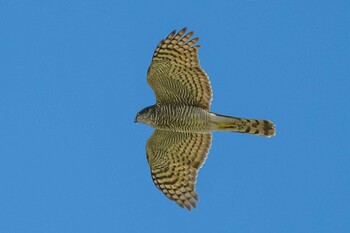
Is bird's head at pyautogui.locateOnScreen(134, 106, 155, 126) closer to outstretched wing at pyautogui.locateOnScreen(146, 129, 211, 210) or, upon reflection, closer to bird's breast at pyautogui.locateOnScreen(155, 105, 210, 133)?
bird's breast at pyautogui.locateOnScreen(155, 105, 210, 133)

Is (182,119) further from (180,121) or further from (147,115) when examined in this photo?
(147,115)

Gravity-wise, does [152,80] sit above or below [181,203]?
above

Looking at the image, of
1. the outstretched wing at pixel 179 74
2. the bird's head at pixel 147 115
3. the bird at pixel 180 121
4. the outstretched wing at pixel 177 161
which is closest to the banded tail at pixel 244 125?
the bird at pixel 180 121

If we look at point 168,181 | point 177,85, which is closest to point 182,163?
point 168,181

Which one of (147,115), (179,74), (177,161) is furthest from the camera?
(177,161)

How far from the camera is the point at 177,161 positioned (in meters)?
18.0

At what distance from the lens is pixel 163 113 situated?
17359mm

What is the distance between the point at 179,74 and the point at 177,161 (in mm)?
2047

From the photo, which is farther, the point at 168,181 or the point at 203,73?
the point at 168,181

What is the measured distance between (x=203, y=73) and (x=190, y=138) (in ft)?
5.31

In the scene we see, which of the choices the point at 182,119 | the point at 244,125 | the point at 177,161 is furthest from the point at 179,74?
the point at 177,161

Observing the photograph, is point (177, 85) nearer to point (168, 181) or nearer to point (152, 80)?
point (152, 80)

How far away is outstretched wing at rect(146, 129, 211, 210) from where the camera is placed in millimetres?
17781

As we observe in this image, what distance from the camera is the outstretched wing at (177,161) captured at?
58.3ft
